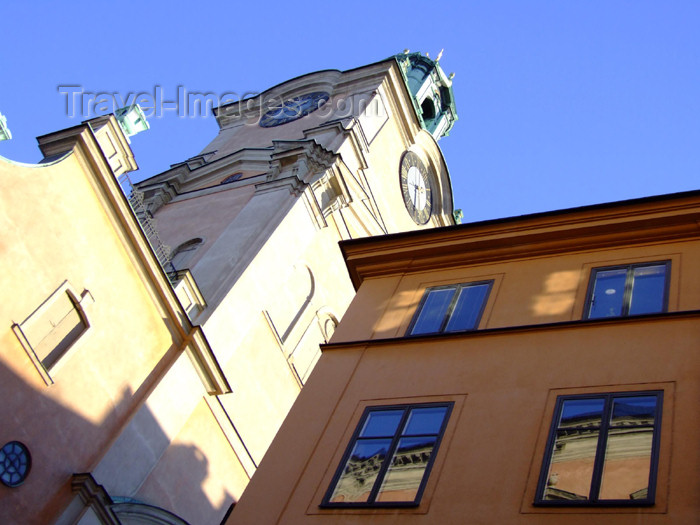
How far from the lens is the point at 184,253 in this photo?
19375mm

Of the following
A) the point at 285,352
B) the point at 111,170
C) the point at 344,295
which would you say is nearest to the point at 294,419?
the point at 111,170

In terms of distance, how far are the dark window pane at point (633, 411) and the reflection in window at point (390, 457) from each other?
165 cm

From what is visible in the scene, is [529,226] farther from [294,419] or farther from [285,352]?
[285,352]

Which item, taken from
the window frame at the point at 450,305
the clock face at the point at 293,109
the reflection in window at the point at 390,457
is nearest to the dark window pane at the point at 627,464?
the reflection in window at the point at 390,457

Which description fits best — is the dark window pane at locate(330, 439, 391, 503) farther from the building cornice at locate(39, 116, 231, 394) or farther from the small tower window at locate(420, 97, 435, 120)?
the small tower window at locate(420, 97, 435, 120)

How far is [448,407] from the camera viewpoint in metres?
8.45

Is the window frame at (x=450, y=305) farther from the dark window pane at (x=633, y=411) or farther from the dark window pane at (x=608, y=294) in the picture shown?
the dark window pane at (x=633, y=411)

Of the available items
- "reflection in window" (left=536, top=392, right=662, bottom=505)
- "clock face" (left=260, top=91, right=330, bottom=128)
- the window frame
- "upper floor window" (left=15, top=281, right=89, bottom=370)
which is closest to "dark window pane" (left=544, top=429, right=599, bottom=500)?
"reflection in window" (left=536, top=392, right=662, bottom=505)

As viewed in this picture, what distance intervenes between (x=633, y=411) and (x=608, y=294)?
232cm

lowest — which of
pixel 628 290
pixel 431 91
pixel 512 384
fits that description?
pixel 512 384

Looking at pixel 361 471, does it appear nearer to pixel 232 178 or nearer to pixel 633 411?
pixel 633 411

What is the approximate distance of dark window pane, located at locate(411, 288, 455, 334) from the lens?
10156 mm

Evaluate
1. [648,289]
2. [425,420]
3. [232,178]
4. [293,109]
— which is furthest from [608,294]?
[293,109]

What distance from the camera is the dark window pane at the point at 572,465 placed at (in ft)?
22.3
